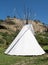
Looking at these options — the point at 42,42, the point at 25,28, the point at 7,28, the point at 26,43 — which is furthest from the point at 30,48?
the point at 7,28

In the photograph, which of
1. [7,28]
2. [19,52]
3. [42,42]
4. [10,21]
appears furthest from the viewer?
[10,21]

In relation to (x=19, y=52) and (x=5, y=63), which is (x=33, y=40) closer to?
(x=19, y=52)

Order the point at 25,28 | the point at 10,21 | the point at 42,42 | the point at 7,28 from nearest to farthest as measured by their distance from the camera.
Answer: the point at 25,28
the point at 42,42
the point at 7,28
the point at 10,21

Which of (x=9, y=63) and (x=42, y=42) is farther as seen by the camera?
(x=42, y=42)

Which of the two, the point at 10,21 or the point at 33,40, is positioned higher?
the point at 33,40

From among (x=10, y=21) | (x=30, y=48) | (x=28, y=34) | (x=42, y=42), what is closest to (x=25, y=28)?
(x=28, y=34)

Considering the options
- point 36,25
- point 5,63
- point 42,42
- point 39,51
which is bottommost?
point 36,25

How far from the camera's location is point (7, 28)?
6262cm

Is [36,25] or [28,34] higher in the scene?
[28,34]

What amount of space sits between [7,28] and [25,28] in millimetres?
40164

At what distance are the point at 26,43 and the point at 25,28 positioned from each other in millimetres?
2041

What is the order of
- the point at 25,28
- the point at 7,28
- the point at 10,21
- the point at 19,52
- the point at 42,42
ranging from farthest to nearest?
1. the point at 10,21
2. the point at 7,28
3. the point at 42,42
4. the point at 25,28
5. the point at 19,52

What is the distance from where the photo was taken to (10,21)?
225ft

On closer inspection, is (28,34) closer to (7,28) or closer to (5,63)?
(5,63)
